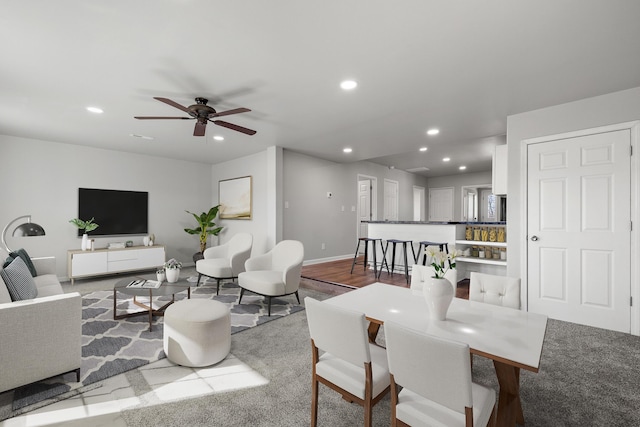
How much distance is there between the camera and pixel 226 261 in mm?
4652

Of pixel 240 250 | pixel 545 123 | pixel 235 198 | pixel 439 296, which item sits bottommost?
pixel 240 250

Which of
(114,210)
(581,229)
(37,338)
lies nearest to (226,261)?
(37,338)

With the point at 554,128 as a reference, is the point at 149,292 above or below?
below

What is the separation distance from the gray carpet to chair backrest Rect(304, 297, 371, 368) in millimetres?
568

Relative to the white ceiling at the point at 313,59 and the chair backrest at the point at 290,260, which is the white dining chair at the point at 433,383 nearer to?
the white ceiling at the point at 313,59

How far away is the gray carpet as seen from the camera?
5.63 ft

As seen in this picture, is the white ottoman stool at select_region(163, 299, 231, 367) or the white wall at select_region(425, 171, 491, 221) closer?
the white ottoman stool at select_region(163, 299, 231, 367)

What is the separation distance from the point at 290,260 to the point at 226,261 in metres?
1.21

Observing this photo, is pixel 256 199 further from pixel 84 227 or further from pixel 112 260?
pixel 84 227

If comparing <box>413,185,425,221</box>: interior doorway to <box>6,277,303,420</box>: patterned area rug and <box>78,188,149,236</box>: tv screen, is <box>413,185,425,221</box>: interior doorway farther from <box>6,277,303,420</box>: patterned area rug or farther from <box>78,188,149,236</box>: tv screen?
<box>78,188,149,236</box>: tv screen

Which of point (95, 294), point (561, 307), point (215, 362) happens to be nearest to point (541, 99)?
point (561, 307)

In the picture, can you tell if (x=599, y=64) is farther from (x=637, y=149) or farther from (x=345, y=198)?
(x=345, y=198)

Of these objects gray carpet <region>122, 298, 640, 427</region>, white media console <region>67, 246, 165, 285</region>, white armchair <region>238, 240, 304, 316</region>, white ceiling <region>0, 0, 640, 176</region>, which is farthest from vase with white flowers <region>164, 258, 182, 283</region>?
white media console <region>67, 246, 165, 285</region>

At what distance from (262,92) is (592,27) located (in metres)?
2.69
